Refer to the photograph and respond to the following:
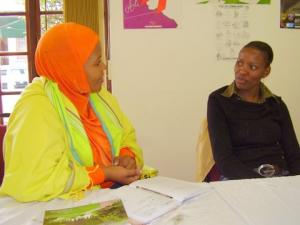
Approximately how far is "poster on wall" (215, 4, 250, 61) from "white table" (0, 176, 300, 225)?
55.6 inches

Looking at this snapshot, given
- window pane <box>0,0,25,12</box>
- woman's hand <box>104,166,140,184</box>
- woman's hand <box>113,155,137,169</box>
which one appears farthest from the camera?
window pane <box>0,0,25,12</box>

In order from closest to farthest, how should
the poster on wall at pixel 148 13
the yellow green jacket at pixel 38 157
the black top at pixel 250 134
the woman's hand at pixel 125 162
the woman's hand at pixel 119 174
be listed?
1. the yellow green jacket at pixel 38 157
2. the woman's hand at pixel 119 174
3. the woman's hand at pixel 125 162
4. the black top at pixel 250 134
5. the poster on wall at pixel 148 13

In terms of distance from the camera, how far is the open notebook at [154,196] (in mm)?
961

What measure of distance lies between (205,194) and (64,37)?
0.78 meters

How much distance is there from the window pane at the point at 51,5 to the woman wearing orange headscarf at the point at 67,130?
1814 millimetres

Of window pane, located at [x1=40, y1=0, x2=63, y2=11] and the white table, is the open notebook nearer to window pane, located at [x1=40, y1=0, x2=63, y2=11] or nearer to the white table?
the white table

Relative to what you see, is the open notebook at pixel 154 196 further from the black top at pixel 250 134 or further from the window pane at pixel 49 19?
the window pane at pixel 49 19

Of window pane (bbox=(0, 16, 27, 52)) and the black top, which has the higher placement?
window pane (bbox=(0, 16, 27, 52))

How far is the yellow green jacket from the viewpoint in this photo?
111 cm

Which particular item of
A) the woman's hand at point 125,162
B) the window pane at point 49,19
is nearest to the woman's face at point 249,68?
the woman's hand at point 125,162

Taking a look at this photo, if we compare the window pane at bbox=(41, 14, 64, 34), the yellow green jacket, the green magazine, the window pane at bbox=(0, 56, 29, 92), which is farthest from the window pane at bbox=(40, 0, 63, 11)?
the green magazine

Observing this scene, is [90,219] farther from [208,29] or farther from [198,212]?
[208,29]

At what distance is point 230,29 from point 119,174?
152 centimetres

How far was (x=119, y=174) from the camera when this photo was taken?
134 cm
